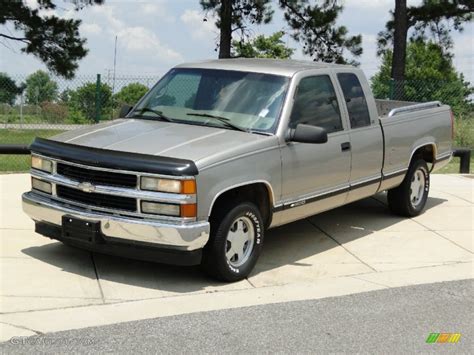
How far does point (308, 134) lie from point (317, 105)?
0.89 m

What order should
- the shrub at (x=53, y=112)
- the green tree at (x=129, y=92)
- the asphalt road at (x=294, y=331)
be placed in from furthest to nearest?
1. the shrub at (x=53, y=112)
2. the green tree at (x=129, y=92)
3. the asphalt road at (x=294, y=331)

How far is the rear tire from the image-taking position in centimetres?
905

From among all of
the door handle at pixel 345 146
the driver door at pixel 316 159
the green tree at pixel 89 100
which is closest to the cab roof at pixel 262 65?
the driver door at pixel 316 159

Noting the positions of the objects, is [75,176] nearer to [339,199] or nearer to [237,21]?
[339,199]

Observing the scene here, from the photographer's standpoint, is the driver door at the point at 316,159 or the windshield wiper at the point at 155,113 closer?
the driver door at the point at 316,159

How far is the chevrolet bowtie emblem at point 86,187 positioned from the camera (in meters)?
5.89

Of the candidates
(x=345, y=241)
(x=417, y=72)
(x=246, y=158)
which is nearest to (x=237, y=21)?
(x=345, y=241)

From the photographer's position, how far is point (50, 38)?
58.4ft

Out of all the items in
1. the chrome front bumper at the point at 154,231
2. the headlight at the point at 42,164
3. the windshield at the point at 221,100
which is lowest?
the chrome front bumper at the point at 154,231

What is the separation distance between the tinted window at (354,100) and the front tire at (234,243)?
2.00 metres

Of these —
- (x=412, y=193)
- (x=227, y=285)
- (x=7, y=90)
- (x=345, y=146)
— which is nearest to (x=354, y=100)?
(x=345, y=146)

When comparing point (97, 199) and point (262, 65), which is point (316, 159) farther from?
point (97, 199)

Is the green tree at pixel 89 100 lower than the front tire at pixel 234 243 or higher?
higher

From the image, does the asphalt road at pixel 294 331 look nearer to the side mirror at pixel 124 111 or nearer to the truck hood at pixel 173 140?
the truck hood at pixel 173 140
